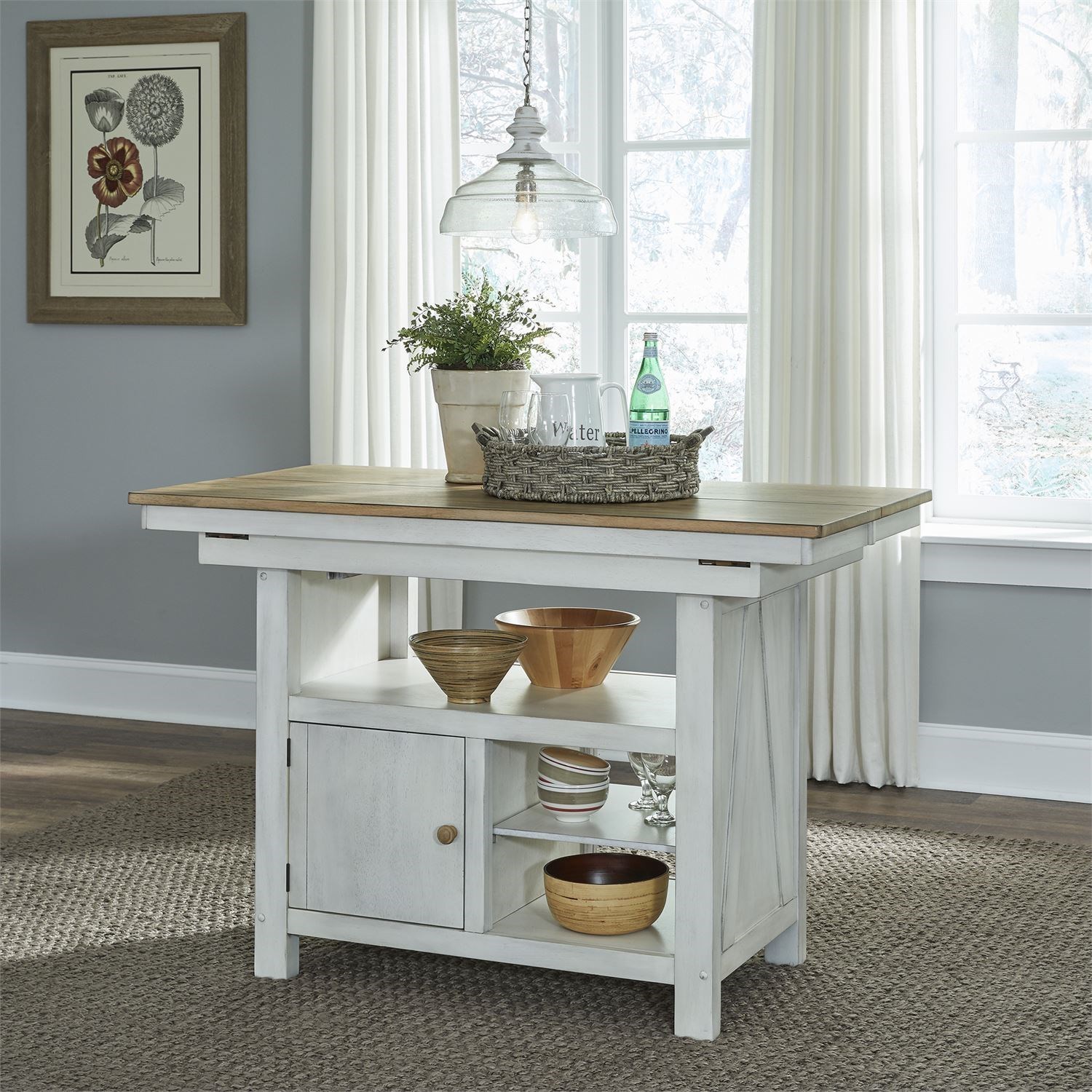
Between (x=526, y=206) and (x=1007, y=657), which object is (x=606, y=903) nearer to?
(x=526, y=206)

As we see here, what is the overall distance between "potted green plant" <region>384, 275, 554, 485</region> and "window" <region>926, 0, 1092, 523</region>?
62.1 inches

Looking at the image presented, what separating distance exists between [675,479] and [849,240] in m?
1.51

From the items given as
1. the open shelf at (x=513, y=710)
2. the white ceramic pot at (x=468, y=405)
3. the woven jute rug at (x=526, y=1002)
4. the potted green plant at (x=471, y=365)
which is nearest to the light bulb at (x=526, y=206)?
the potted green plant at (x=471, y=365)

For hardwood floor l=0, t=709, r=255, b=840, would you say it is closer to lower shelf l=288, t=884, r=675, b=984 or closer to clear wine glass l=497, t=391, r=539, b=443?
lower shelf l=288, t=884, r=675, b=984

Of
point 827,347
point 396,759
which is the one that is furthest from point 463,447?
point 827,347

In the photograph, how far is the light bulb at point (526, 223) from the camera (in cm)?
263

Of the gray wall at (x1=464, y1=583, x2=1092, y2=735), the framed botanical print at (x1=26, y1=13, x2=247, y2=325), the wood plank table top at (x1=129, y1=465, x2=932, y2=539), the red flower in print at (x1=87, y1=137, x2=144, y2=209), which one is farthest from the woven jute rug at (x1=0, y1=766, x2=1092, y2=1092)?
the red flower in print at (x1=87, y1=137, x2=144, y2=209)

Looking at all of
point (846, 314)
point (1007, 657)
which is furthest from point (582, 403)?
point (1007, 657)

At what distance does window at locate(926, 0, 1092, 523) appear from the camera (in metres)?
3.78

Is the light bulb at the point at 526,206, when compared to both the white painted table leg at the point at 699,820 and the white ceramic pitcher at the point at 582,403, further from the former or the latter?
the white painted table leg at the point at 699,820

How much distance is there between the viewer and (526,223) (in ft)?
8.66

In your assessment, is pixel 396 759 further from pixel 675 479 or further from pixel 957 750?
pixel 957 750

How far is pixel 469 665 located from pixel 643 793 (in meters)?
0.38

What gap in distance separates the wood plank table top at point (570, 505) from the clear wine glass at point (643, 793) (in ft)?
1.46
